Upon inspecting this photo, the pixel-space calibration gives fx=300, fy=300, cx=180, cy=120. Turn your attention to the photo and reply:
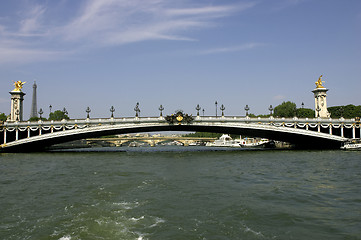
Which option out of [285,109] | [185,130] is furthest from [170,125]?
[285,109]

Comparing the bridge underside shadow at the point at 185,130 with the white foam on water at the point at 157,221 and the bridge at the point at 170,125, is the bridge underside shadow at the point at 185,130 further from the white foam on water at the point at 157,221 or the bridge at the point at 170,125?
the white foam on water at the point at 157,221

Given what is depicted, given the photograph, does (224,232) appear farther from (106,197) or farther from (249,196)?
(106,197)

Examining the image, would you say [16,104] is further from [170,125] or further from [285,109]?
[285,109]

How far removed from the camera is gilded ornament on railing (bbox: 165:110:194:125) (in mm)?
49656

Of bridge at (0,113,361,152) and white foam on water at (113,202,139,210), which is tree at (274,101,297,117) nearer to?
bridge at (0,113,361,152)

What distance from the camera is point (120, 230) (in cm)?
800

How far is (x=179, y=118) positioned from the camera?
163 feet

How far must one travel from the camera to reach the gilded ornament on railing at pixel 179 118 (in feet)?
163

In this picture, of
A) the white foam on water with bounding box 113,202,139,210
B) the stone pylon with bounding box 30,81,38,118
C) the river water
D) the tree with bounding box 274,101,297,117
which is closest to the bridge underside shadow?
the river water

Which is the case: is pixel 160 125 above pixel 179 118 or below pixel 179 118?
below

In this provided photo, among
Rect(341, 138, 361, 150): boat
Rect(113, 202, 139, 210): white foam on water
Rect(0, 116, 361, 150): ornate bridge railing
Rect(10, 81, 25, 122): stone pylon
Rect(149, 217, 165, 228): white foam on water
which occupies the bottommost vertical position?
Rect(341, 138, 361, 150): boat

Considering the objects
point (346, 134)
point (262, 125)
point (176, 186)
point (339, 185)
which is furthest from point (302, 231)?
point (346, 134)

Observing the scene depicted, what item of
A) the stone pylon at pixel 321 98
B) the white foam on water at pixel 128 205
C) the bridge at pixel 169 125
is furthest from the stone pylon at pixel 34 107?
the white foam on water at pixel 128 205

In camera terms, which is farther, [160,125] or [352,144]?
[160,125]
